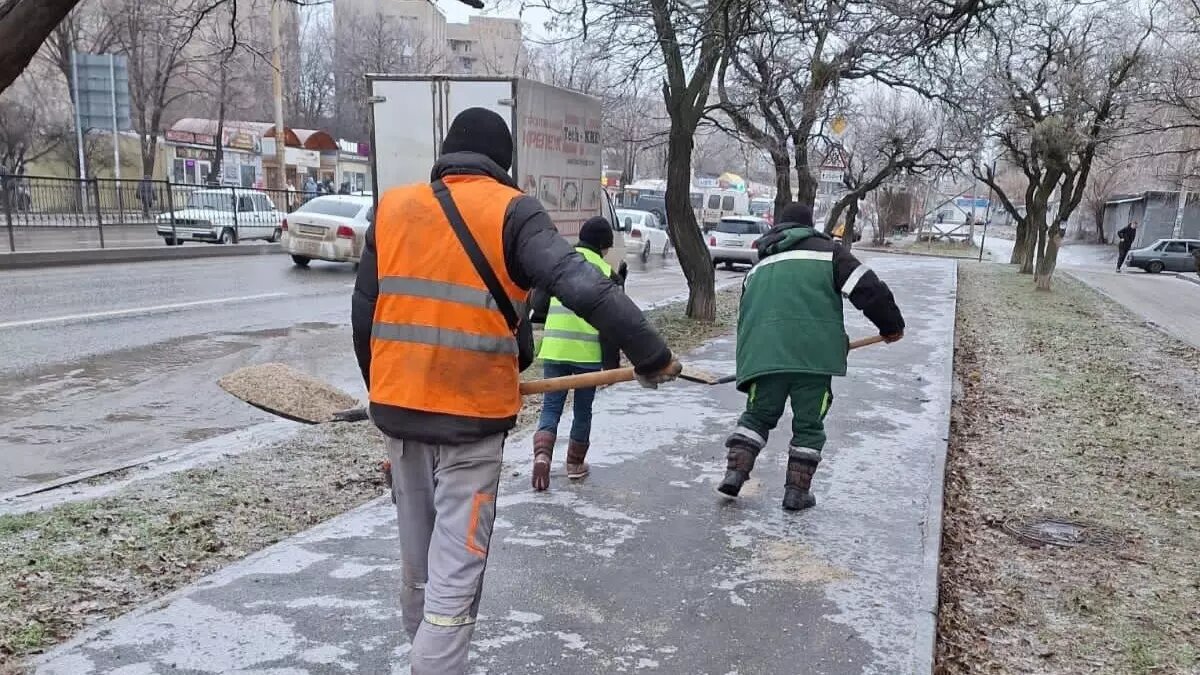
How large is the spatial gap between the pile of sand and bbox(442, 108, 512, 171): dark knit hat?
15.1ft

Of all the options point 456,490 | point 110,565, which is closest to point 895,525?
point 456,490

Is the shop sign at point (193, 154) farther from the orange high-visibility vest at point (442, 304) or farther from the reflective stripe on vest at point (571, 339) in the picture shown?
the orange high-visibility vest at point (442, 304)

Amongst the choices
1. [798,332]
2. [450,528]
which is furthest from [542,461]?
[450,528]

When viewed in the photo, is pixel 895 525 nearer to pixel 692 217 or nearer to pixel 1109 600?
pixel 1109 600

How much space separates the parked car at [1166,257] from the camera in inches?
1350

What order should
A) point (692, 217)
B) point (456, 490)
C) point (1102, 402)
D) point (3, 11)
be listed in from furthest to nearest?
point (692, 217) < point (1102, 402) < point (3, 11) < point (456, 490)

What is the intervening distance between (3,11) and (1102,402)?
8448mm

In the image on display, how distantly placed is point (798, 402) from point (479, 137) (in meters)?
2.58

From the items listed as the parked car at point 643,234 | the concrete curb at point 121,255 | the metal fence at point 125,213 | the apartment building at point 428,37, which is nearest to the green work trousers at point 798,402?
the concrete curb at point 121,255

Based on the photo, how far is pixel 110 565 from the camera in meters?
3.89

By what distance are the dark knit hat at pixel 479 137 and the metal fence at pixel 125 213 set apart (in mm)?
17975

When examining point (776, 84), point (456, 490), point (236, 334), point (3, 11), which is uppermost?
point (776, 84)

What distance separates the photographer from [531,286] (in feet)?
8.59

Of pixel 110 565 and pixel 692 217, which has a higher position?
pixel 692 217
